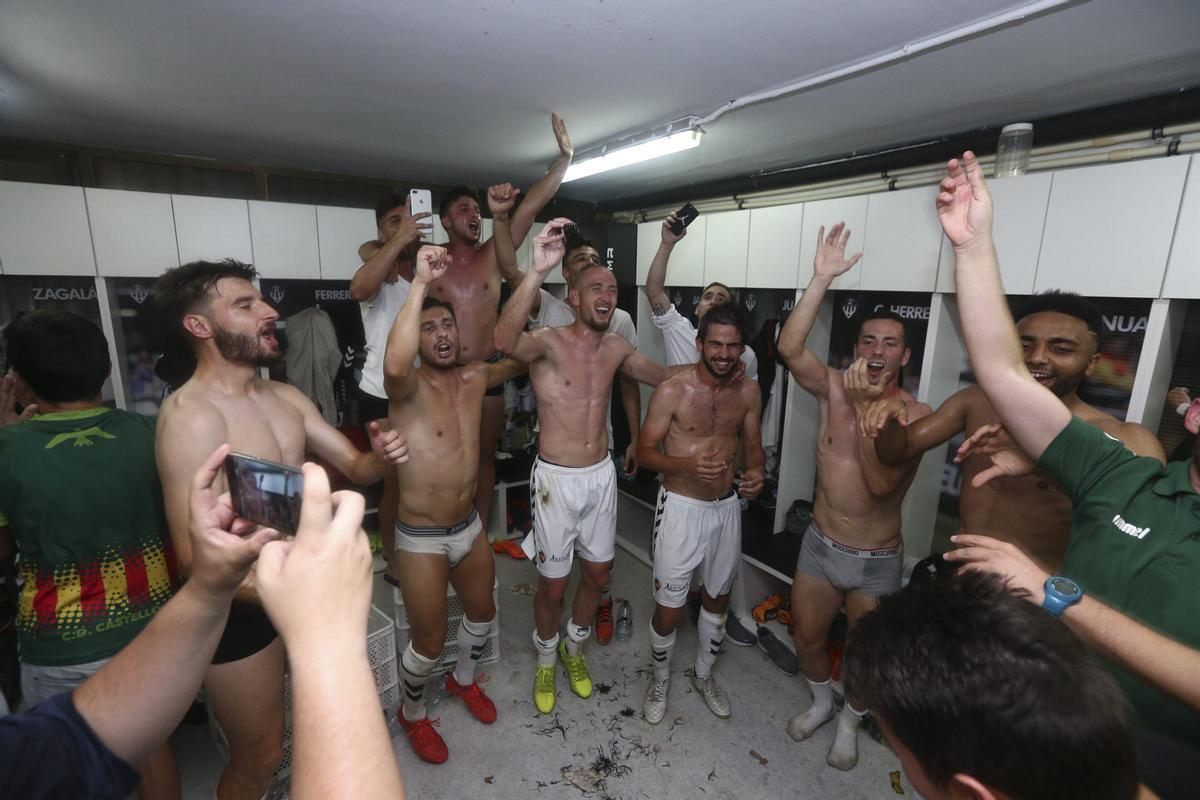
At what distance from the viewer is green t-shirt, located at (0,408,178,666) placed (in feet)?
5.15

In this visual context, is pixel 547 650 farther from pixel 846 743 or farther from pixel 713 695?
pixel 846 743

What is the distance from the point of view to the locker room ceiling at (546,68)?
1.70 metres

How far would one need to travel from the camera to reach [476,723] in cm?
266

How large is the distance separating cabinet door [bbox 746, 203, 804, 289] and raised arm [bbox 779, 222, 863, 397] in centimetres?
72

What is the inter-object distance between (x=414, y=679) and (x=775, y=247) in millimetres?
3289

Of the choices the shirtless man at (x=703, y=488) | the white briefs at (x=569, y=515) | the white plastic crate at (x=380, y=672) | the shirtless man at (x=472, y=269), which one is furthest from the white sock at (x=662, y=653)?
the shirtless man at (x=472, y=269)

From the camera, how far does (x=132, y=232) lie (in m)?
3.31

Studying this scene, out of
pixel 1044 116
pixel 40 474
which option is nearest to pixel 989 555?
pixel 40 474

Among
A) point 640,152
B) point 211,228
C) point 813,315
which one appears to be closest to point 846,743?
point 813,315

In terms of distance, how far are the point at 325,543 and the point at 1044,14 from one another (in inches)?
94.1

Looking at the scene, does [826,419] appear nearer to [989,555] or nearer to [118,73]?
[989,555]

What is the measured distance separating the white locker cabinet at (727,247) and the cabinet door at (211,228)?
3.28 meters

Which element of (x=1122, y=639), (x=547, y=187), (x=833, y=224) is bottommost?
(x=1122, y=639)

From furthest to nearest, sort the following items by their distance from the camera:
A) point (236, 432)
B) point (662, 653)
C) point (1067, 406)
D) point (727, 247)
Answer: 1. point (727, 247)
2. point (662, 653)
3. point (1067, 406)
4. point (236, 432)
